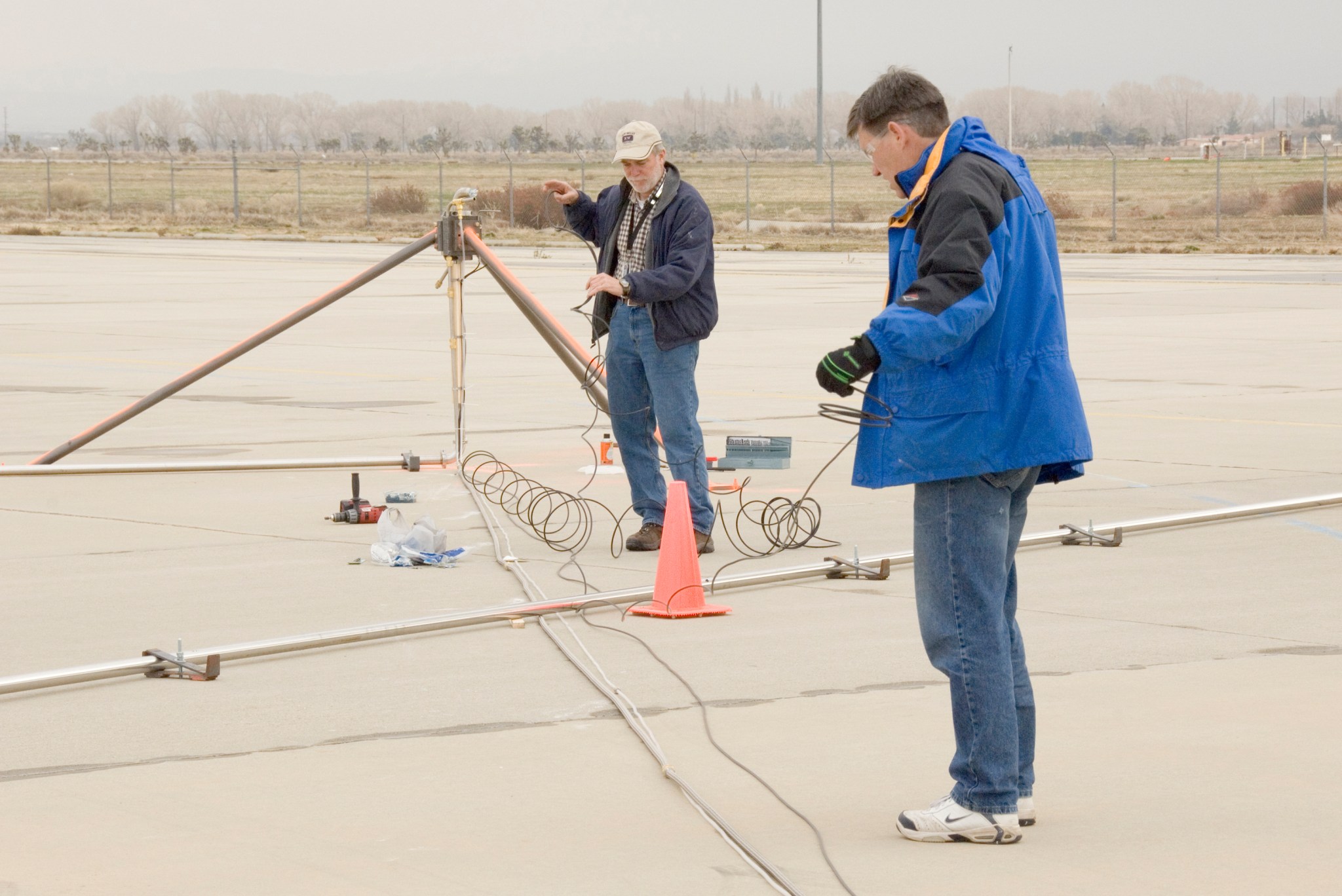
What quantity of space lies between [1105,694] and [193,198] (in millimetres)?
83178

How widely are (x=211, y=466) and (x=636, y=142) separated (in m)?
4.53

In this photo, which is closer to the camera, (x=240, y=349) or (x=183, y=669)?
(x=183, y=669)

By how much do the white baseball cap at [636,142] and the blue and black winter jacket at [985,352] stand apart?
13.5 ft

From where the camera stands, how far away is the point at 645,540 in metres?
9.05

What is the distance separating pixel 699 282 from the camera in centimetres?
884

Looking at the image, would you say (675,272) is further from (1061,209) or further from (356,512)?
(1061,209)

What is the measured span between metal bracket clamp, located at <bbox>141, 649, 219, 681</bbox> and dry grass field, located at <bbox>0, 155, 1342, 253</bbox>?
22483 millimetres

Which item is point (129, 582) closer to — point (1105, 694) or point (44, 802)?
point (44, 802)

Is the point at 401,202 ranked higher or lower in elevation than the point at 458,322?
higher

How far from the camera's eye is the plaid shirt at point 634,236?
8906 mm

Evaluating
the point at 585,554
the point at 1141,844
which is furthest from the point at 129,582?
the point at 1141,844

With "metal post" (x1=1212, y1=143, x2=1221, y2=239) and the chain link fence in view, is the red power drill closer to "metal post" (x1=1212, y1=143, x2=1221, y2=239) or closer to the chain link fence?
the chain link fence

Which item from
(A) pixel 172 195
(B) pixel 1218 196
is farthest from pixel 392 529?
(A) pixel 172 195

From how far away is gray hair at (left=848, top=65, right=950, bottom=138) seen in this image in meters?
4.56
